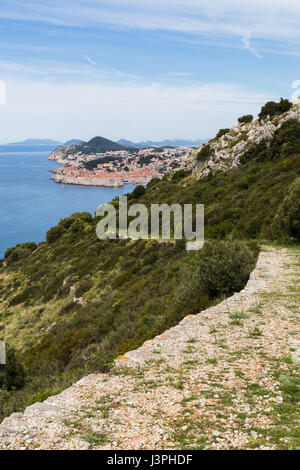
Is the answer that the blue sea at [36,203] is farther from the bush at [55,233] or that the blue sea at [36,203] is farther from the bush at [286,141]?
the bush at [286,141]

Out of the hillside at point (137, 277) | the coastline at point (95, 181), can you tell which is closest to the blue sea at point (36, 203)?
the coastline at point (95, 181)

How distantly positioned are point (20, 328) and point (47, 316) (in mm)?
2256

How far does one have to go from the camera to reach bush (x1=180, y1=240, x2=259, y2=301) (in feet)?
34.4

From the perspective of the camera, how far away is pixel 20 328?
2372 cm

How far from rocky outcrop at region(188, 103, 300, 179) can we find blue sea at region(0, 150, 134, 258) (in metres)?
57.1

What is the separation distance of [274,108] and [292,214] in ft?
120

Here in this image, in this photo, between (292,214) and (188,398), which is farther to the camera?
(292,214)

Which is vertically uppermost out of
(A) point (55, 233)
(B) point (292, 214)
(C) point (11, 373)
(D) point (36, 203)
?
(B) point (292, 214)

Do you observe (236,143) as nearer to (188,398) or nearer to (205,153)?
(205,153)

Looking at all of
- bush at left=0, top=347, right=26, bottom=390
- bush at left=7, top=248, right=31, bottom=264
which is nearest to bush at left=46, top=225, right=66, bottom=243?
bush at left=7, top=248, right=31, bottom=264

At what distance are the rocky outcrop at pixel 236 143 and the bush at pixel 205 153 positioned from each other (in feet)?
1.13

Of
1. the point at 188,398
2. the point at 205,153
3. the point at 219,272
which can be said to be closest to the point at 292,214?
the point at 219,272

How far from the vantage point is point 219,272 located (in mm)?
10461
